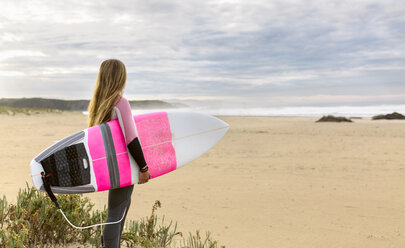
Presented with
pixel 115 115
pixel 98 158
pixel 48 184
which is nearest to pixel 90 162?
pixel 98 158

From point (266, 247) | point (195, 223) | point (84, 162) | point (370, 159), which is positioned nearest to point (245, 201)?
point (195, 223)

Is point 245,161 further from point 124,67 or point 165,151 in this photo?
point 124,67

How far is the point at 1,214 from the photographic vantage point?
139 inches

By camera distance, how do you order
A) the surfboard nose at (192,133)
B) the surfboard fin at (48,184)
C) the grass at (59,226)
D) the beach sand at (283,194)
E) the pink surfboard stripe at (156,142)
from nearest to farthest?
the surfboard fin at (48,184)
the pink surfboard stripe at (156,142)
the grass at (59,226)
the surfboard nose at (192,133)
the beach sand at (283,194)

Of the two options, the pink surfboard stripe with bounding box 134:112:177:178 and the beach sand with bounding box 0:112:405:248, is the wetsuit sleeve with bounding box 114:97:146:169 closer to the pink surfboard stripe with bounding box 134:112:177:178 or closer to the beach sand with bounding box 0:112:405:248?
the pink surfboard stripe with bounding box 134:112:177:178

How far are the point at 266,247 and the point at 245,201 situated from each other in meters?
1.62

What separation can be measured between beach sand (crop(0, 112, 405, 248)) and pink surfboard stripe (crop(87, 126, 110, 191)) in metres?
1.74

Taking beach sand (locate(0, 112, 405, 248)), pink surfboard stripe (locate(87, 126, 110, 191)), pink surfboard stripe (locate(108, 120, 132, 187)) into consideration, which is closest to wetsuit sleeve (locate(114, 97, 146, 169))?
pink surfboard stripe (locate(108, 120, 132, 187))

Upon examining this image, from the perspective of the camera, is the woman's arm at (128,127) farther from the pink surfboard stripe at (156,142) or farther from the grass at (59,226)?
the grass at (59,226)

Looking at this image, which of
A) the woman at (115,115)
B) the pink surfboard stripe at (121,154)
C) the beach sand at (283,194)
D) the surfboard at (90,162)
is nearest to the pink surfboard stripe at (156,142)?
the surfboard at (90,162)

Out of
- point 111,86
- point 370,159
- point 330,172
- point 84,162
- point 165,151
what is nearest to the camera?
point 111,86

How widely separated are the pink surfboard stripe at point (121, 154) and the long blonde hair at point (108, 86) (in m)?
0.12

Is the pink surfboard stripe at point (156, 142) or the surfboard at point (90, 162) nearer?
the surfboard at point (90, 162)

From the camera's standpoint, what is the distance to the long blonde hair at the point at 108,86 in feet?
8.78
